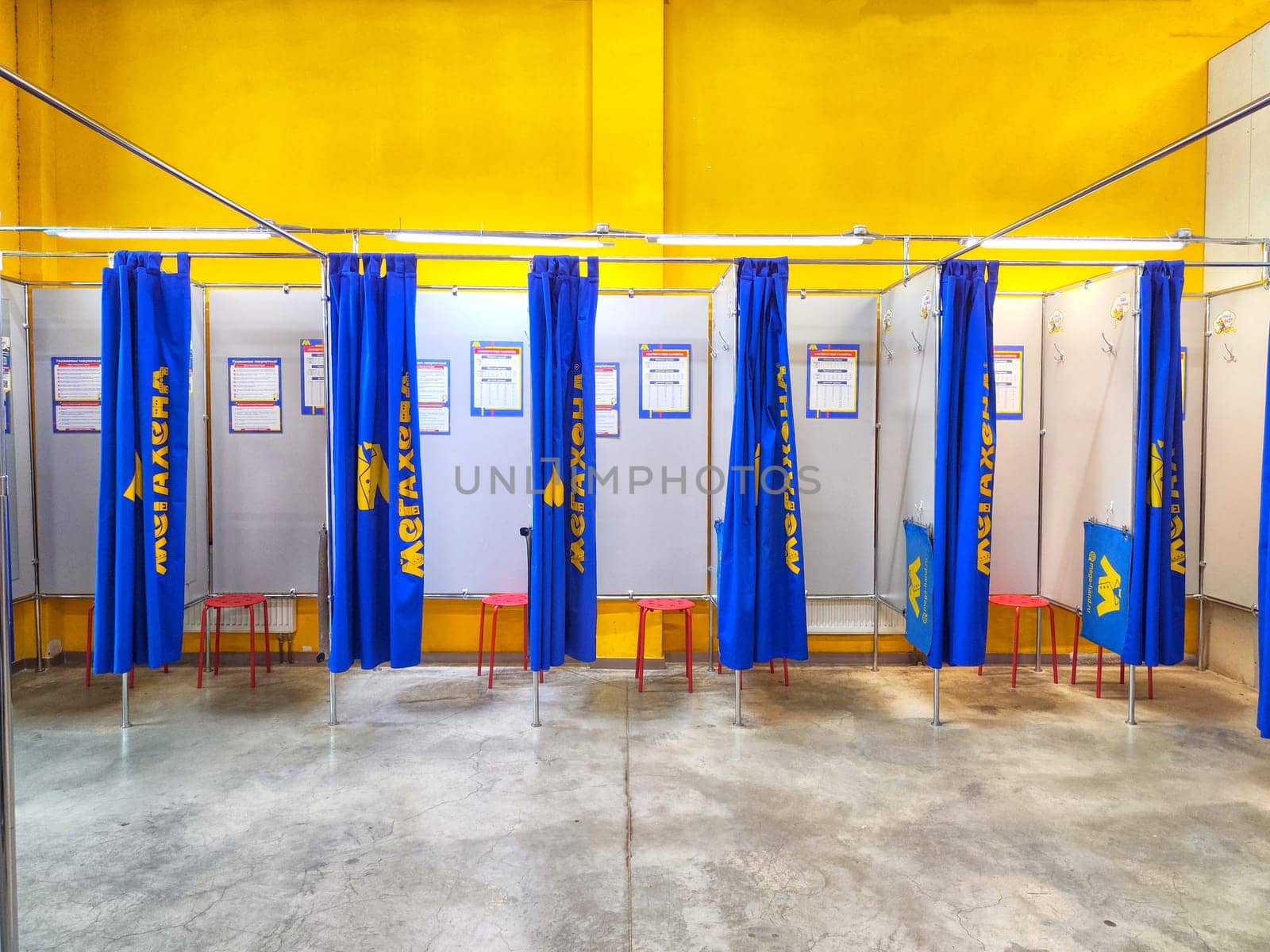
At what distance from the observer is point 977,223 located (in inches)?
205

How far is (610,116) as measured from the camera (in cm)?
494

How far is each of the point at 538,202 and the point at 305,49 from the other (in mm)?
1827

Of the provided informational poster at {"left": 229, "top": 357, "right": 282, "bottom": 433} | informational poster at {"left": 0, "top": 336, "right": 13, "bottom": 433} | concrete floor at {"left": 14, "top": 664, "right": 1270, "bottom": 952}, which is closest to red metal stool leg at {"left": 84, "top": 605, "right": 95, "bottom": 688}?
concrete floor at {"left": 14, "top": 664, "right": 1270, "bottom": 952}

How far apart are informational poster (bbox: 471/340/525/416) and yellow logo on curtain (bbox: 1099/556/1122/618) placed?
3.55 m

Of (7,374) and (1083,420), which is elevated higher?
(7,374)

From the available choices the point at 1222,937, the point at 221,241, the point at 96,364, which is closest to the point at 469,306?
the point at 221,241

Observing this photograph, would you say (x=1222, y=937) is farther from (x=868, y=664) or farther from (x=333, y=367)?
(x=333, y=367)

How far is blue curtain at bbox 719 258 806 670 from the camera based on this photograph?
148 inches

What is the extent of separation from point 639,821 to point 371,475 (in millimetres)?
2073

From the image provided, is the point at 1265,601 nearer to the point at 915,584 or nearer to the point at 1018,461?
the point at 915,584

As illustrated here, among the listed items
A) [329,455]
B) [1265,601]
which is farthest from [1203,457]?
[329,455]

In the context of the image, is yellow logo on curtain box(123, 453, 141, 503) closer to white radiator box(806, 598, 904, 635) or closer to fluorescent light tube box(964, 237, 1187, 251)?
white radiator box(806, 598, 904, 635)

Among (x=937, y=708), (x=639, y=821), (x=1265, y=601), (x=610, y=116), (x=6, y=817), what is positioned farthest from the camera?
(x=610, y=116)

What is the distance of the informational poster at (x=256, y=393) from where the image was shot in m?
4.86
